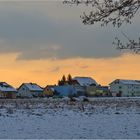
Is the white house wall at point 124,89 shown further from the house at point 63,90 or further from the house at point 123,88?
the house at point 63,90

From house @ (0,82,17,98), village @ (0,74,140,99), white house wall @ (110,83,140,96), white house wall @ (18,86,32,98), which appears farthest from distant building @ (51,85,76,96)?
white house wall @ (110,83,140,96)

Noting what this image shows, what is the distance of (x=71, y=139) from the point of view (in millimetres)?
15188

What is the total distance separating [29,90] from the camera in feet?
579

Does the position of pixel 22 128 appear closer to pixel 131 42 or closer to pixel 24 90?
pixel 131 42

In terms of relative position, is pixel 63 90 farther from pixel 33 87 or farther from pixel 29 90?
pixel 33 87

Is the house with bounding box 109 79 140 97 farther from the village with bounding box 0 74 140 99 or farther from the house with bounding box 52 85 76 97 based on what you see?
the house with bounding box 52 85 76 97

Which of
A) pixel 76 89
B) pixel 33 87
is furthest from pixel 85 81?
pixel 33 87

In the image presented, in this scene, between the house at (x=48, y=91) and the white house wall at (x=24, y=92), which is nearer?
the house at (x=48, y=91)

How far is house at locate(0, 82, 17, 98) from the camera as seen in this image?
159m

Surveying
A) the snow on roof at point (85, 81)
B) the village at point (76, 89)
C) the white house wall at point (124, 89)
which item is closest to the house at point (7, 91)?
the village at point (76, 89)

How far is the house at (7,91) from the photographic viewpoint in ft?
523

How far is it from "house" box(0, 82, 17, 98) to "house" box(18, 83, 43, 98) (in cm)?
995

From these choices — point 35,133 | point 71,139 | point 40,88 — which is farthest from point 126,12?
point 40,88

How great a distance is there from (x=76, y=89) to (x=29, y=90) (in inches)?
706
